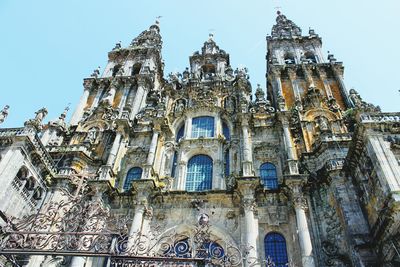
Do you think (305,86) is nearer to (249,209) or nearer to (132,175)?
(249,209)

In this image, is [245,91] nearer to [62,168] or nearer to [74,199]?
[62,168]

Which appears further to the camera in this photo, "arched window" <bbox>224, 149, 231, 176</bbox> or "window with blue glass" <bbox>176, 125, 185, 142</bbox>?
"window with blue glass" <bbox>176, 125, 185, 142</bbox>

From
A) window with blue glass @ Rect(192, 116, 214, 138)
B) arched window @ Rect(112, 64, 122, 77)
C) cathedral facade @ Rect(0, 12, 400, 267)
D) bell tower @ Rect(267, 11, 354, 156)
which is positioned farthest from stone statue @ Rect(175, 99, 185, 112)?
arched window @ Rect(112, 64, 122, 77)

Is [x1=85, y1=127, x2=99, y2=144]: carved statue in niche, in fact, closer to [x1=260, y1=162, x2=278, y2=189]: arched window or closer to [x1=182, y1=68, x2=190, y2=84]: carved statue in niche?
[x1=182, y1=68, x2=190, y2=84]: carved statue in niche

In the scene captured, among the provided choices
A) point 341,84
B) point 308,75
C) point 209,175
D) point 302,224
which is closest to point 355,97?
point 341,84

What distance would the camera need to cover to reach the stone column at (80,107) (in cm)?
2454

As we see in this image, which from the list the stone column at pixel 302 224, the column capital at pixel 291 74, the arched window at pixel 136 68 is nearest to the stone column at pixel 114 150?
the stone column at pixel 302 224

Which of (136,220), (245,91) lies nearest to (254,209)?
(136,220)

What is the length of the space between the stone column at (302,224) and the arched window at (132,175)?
913cm

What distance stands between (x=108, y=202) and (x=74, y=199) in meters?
7.97

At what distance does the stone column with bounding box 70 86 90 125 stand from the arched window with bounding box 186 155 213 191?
9777 millimetres

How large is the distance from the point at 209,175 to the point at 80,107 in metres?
12.4

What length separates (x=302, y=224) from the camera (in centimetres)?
1498

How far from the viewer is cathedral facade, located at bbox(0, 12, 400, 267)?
11.5m
